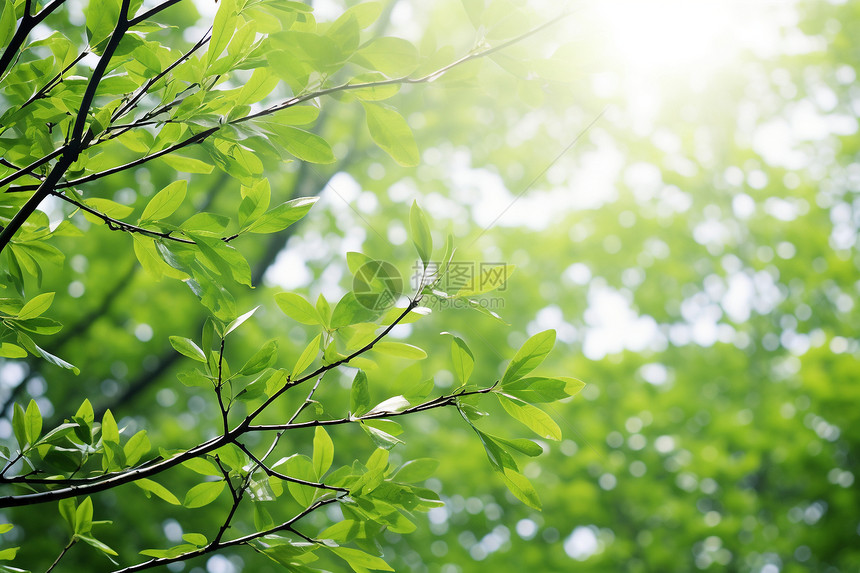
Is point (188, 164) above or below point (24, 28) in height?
below

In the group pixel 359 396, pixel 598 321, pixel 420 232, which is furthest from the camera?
pixel 598 321

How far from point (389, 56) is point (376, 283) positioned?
35 centimetres

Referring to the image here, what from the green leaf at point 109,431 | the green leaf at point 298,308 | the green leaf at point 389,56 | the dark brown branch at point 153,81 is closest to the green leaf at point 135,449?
the green leaf at point 109,431

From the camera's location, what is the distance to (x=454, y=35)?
7453mm

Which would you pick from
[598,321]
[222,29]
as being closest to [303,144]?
[222,29]

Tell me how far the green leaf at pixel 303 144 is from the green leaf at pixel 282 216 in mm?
87

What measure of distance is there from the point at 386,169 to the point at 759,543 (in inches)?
222

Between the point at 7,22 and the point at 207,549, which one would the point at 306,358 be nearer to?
the point at 207,549

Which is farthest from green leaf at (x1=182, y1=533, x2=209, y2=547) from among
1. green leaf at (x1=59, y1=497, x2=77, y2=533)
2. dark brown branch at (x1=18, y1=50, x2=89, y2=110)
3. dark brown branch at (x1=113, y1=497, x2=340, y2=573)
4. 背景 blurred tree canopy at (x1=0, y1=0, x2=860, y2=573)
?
背景 blurred tree canopy at (x1=0, y1=0, x2=860, y2=573)

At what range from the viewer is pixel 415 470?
108 cm

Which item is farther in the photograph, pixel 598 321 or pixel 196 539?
pixel 598 321

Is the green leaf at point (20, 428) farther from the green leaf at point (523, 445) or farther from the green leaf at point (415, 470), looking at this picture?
the green leaf at point (523, 445)

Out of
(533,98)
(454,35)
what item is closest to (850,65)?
(454,35)

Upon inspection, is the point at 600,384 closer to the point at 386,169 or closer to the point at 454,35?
the point at 386,169
